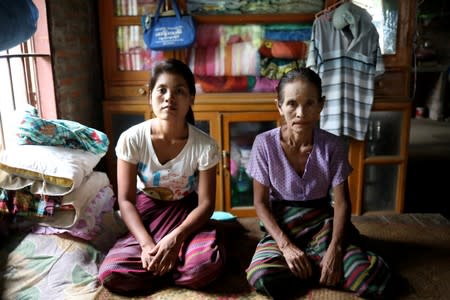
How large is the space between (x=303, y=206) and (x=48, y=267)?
1.04 meters

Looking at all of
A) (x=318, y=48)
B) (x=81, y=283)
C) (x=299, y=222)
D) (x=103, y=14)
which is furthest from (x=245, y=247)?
(x=103, y=14)

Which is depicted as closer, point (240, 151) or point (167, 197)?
point (167, 197)

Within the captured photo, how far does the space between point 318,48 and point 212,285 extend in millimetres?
1531

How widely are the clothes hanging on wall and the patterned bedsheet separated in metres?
1.58

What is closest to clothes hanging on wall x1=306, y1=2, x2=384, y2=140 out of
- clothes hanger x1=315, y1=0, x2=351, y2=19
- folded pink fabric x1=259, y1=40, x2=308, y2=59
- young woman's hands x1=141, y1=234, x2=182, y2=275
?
clothes hanger x1=315, y1=0, x2=351, y2=19

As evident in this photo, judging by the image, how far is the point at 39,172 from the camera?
5.25 ft

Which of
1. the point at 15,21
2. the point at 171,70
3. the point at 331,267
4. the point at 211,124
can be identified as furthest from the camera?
the point at 211,124

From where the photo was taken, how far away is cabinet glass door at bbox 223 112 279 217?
252 cm

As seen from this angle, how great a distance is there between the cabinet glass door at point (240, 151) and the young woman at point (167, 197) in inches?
31.0

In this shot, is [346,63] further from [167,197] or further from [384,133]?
[167,197]

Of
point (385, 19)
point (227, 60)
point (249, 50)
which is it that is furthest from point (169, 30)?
point (385, 19)

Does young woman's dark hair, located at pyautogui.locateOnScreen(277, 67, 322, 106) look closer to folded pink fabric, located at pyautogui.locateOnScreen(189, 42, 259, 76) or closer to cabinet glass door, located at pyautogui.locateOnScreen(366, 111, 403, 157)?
folded pink fabric, located at pyautogui.locateOnScreen(189, 42, 259, 76)

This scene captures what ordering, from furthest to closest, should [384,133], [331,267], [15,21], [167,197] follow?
1. [384,133]
2. [167,197]
3. [331,267]
4. [15,21]

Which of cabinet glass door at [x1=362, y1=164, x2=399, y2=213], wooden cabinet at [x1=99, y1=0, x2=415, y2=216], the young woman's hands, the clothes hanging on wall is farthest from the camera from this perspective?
cabinet glass door at [x1=362, y1=164, x2=399, y2=213]
